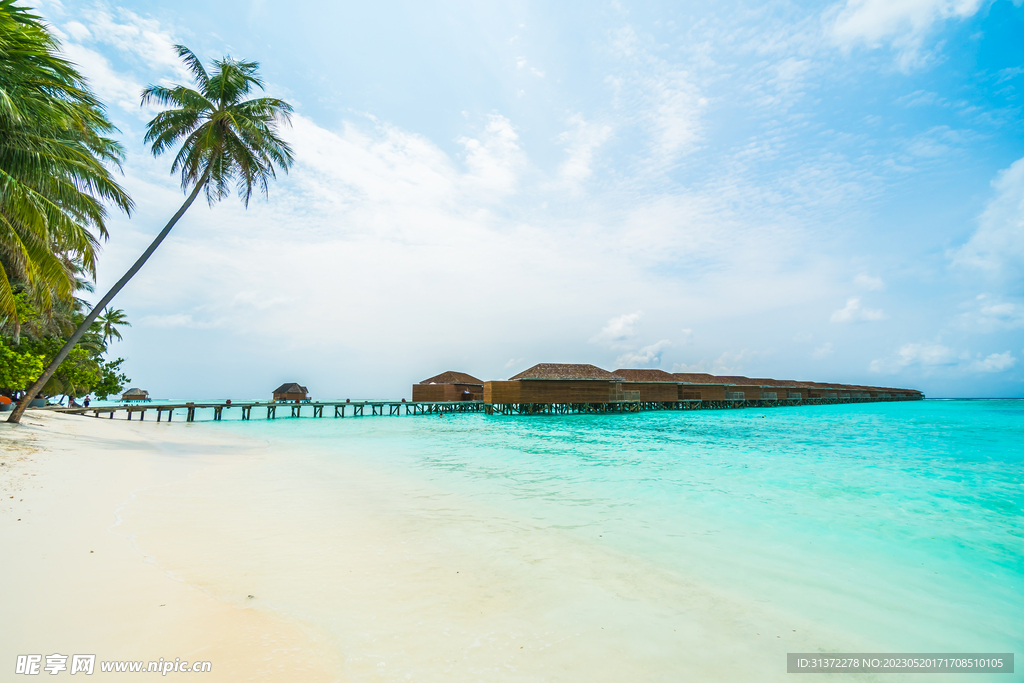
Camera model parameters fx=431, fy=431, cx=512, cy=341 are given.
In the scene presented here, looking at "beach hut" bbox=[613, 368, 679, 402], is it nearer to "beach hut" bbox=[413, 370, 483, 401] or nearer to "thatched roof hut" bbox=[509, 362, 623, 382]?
"thatched roof hut" bbox=[509, 362, 623, 382]

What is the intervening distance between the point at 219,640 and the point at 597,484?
715 centimetres

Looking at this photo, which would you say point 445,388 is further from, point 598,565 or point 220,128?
point 598,565

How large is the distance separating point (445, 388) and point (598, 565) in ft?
133

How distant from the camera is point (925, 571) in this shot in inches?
190

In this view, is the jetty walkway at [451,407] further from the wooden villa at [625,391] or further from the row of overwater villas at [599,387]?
the row of overwater villas at [599,387]

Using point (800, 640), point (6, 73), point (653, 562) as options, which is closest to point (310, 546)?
point (653, 562)

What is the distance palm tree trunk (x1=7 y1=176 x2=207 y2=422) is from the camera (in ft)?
38.4

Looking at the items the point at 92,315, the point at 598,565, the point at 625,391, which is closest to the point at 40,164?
the point at 92,315

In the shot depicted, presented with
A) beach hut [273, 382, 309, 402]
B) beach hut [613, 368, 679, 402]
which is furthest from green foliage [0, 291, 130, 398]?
beach hut [613, 368, 679, 402]

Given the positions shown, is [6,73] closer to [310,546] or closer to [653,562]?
[310,546]

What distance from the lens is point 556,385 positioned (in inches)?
1368

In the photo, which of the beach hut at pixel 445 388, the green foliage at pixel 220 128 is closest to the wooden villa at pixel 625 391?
the beach hut at pixel 445 388

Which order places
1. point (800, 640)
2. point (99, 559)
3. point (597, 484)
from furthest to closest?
point (597, 484)
point (99, 559)
point (800, 640)

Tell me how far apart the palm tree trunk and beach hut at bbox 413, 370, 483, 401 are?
31.7m
